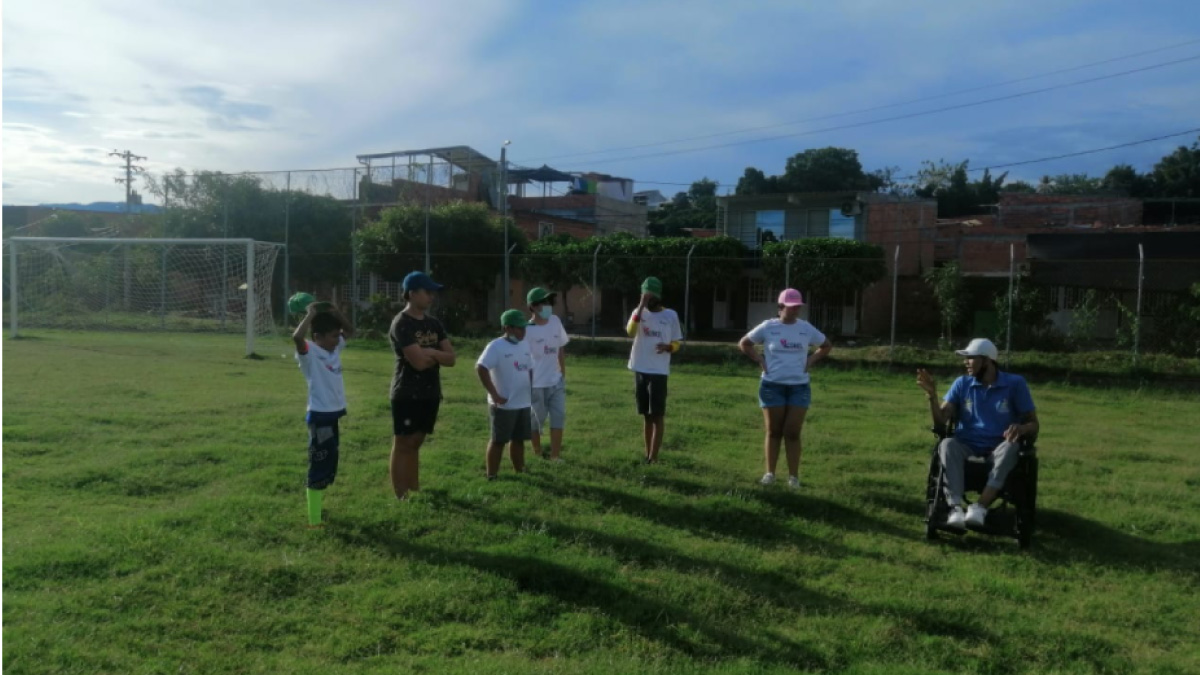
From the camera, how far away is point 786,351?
7.30m

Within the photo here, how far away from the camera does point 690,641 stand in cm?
435

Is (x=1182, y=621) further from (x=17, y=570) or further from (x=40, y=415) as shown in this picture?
(x=40, y=415)

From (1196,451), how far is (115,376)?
13.9 m

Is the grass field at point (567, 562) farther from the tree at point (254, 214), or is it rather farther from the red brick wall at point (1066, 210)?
the red brick wall at point (1066, 210)

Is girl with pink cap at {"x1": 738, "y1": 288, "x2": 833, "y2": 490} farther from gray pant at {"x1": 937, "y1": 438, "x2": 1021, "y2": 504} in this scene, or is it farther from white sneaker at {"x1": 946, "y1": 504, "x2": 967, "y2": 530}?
white sneaker at {"x1": 946, "y1": 504, "x2": 967, "y2": 530}

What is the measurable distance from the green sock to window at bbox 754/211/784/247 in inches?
1108

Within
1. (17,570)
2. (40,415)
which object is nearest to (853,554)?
(17,570)

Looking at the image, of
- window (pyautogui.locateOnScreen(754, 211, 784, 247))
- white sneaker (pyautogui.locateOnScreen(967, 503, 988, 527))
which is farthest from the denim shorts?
window (pyautogui.locateOnScreen(754, 211, 784, 247))

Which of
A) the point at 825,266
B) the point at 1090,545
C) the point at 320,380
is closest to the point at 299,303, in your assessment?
the point at 320,380

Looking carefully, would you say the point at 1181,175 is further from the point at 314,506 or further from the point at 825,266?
the point at 314,506

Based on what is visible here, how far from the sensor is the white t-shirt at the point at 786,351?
7273 mm

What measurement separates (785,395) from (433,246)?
1916cm

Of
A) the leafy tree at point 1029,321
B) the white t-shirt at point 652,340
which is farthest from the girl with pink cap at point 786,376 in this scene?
the leafy tree at point 1029,321

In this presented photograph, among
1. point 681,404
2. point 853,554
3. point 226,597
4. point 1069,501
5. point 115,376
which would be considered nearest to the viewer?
point 226,597
